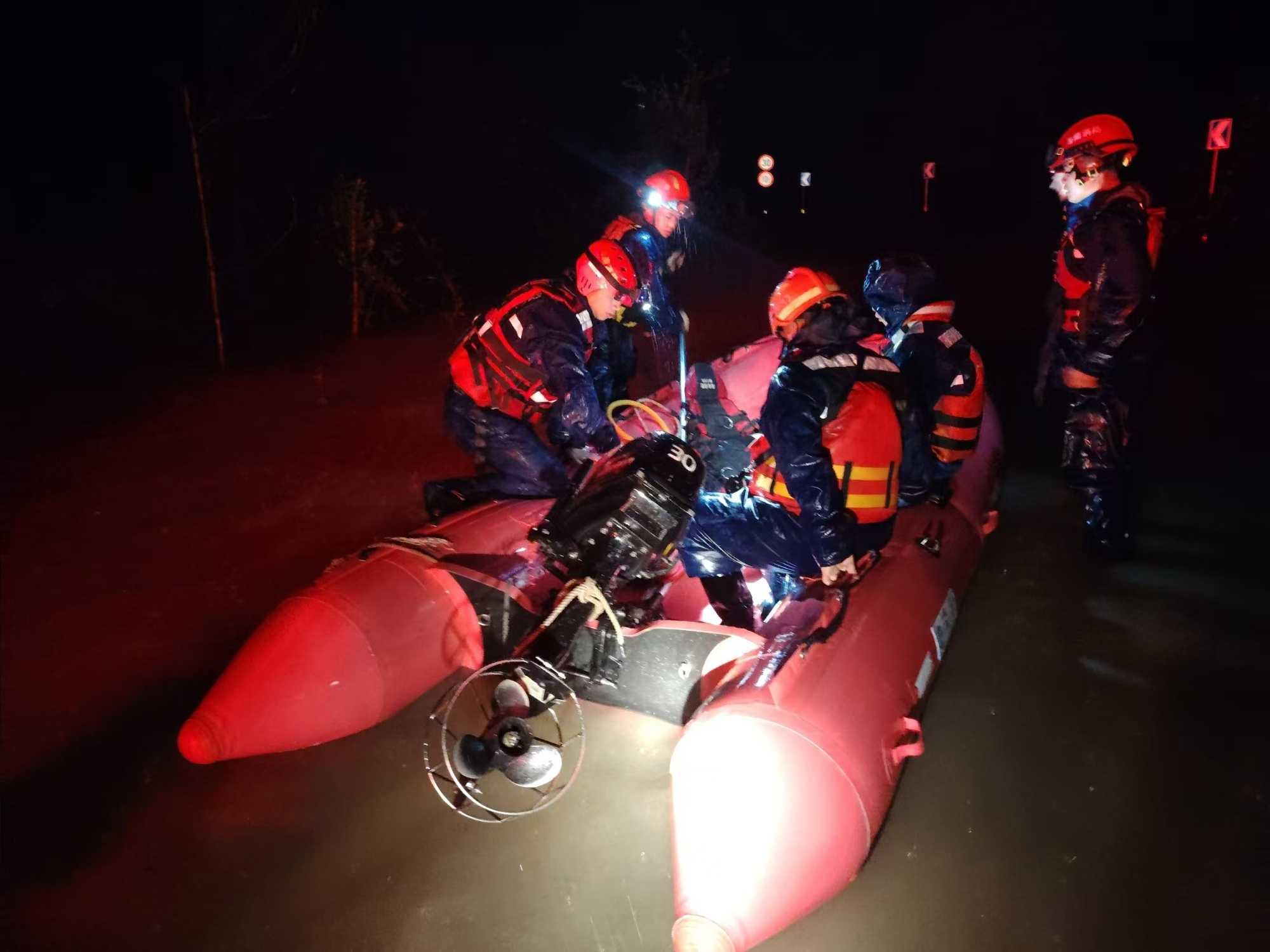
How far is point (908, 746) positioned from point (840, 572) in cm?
70

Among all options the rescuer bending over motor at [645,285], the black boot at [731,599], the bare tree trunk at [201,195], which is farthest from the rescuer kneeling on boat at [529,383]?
the bare tree trunk at [201,195]

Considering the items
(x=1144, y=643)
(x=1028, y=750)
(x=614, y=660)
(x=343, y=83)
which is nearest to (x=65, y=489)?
(x=614, y=660)

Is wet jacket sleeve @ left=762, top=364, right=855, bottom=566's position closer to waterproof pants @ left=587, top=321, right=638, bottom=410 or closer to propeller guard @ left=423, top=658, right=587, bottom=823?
propeller guard @ left=423, top=658, right=587, bottom=823

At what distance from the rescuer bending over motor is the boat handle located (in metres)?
2.90

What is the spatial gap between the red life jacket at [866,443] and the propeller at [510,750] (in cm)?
127

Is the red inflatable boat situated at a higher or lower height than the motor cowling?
lower

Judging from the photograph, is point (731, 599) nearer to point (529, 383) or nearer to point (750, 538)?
point (750, 538)

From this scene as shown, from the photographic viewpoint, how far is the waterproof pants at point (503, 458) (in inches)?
171

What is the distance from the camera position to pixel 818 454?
3.00m

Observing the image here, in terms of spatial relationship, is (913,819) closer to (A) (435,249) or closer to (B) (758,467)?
(B) (758,467)

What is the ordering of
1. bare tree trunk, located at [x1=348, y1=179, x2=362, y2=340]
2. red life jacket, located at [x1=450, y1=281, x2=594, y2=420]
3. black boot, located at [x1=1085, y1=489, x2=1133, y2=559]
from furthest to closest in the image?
bare tree trunk, located at [x1=348, y1=179, x2=362, y2=340] < black boot, located at [x1=1085, y1=489, x2=1133, y2=559] < red life jacket, located at [x1=450, y1=281, x2=594, y2=420]

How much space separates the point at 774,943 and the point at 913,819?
2.49ft

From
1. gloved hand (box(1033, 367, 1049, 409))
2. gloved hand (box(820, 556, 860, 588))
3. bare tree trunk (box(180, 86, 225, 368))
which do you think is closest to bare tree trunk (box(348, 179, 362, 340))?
bare tree trunk (box(180, 86, 225, 368))

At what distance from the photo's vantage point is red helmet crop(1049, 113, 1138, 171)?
→ 4.41 metres
